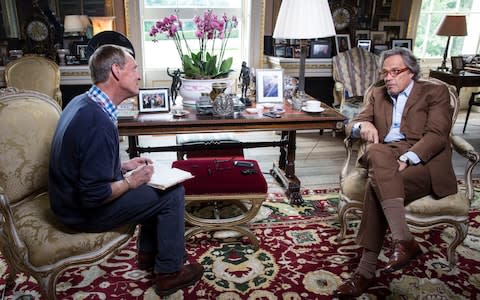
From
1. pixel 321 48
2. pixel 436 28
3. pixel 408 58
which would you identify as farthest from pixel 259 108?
pixel 436 28

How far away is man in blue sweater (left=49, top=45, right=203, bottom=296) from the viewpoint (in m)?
1.51

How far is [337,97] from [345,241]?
2.37 m

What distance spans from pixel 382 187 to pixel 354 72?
8.89 feet

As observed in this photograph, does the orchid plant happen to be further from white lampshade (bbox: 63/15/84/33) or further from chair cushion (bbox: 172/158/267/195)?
white lampshade (bbox: 63/15/84/33)

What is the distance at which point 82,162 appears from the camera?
1.50 m

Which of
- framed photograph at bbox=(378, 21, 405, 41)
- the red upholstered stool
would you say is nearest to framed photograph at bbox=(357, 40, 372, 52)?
framed photograph at bbox=(378, 21, 405, 41)

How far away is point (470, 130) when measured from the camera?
4789mm

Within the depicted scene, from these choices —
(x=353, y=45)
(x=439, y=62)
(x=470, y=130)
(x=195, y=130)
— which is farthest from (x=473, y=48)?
(x=195, y=130)

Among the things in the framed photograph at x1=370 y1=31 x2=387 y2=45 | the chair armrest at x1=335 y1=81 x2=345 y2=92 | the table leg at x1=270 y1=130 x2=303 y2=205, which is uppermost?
the framed photograph at x1=370 y1=31 x2=387 y2=45

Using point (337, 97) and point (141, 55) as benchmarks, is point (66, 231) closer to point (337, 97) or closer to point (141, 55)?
point (141, 55)

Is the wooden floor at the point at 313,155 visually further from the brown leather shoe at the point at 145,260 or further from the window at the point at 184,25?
the brown leather shoe at the point at 145,260

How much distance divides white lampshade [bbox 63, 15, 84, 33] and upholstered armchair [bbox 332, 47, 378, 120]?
2.73 m

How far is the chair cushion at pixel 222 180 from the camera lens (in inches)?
83.8

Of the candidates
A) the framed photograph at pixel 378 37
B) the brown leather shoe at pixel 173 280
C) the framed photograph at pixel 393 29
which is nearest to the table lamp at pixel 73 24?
the brown leather shoe at pixel 173 280
